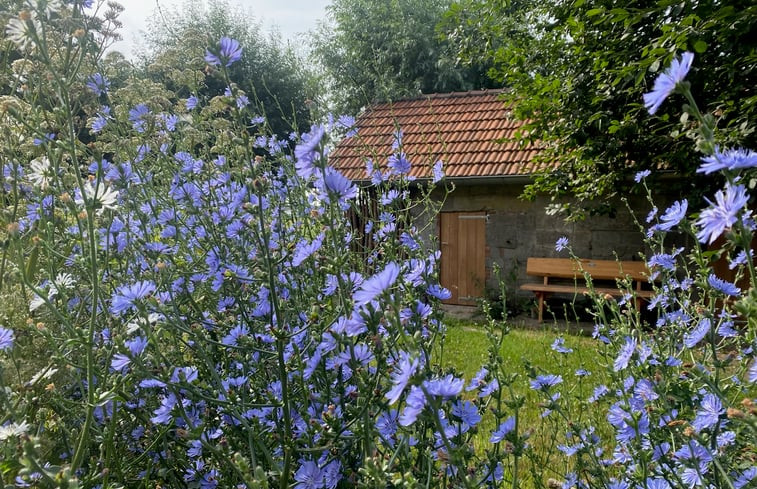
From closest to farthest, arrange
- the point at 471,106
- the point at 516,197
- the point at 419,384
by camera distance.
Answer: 1. the point at 419,384
2. the point at 516,197
3. the point at 471,106

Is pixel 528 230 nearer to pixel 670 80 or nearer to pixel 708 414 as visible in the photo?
pixel 708 414

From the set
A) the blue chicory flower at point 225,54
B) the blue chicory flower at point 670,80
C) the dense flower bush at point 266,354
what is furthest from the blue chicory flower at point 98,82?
the blue chicory flower at point 670,80

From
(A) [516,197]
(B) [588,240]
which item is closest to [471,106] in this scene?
(A) [516,197]

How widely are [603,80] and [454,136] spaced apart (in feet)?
13.5

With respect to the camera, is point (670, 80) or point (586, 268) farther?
point (586, 268)

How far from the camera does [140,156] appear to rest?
7.98 feet

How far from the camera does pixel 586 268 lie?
24.9ft

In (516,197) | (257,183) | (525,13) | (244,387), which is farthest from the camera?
(516,197)

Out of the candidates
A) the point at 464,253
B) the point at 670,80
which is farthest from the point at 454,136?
the point at 670,80

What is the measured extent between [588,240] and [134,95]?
689cm

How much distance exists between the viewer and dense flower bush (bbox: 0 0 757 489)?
1.16m

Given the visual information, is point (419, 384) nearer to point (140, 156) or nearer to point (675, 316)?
point (675, 316)

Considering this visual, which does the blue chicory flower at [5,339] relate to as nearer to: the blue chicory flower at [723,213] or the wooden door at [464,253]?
the blue chicory flower at [723,213]

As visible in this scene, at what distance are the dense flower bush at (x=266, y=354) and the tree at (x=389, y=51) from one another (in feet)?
44.0
